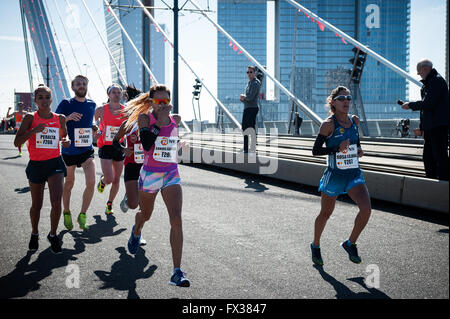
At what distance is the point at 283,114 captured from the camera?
163 meters

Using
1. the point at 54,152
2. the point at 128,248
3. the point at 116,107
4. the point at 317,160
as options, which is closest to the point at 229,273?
the point at 128,248

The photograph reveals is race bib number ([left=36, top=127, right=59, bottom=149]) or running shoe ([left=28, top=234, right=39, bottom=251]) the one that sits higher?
race bib number ([left=36, top=127, right=59, bottom=149])

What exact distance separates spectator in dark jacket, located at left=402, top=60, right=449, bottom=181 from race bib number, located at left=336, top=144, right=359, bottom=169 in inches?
111

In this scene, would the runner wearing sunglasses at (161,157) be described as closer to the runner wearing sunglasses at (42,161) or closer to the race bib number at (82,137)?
the runner wearing sunglasses at (42,161)

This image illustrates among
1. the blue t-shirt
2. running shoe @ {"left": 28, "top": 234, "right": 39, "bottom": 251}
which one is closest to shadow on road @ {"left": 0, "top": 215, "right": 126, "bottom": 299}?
running shoe @ {"left": 28, "top": 234, "right": 39, "bottom": 251}

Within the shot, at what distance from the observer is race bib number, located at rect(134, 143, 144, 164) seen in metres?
5.97

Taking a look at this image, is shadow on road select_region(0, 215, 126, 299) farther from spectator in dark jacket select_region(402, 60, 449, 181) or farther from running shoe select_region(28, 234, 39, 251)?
spectator in dark jacket select_region(402, 60, 449, 181)

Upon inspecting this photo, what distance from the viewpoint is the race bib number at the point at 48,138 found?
534cm

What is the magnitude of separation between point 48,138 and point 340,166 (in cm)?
318

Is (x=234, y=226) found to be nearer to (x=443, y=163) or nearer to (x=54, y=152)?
(x=54, y=152)

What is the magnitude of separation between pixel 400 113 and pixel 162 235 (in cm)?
15632

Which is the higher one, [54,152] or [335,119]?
[335,119]

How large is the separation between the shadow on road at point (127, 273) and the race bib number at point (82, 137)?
2.04 meters

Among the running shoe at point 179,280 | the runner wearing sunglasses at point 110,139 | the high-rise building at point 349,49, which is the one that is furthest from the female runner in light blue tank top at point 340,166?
the high-rise building at point 349,49
